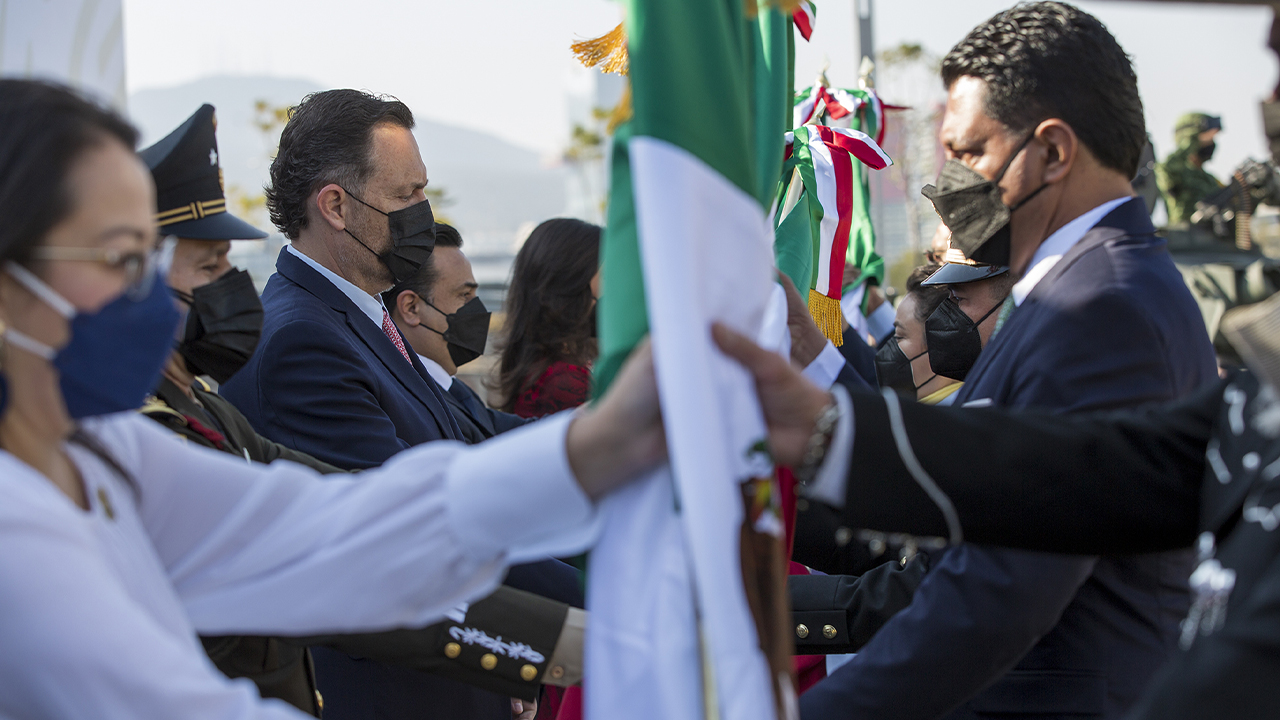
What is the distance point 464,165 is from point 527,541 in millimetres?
177182

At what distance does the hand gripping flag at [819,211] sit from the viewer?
9.22 feet

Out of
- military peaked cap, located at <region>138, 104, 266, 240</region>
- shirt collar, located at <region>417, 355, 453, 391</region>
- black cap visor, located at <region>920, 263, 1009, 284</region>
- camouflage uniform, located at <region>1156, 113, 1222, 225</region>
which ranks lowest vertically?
camouflage uniform, located at <region>1156, 113, 1222, 225</region>

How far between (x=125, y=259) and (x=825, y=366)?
70.3 inches

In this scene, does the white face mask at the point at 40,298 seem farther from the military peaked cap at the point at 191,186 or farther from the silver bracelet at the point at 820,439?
the military peaked cap at the point at 191,186

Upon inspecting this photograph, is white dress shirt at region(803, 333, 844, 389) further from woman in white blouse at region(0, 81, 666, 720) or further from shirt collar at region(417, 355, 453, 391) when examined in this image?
shirt collar at region(417, 355, 453, 391)

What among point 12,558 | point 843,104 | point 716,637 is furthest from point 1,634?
point 843,104

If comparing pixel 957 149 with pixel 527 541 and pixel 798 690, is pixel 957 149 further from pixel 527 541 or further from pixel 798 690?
pixel 798 690

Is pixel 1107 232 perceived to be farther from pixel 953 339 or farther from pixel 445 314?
pixel 445 314

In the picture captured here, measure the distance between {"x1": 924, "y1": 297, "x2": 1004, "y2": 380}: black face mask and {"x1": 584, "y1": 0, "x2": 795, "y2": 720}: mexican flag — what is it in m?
2.05

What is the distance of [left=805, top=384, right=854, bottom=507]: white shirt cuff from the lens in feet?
5.46

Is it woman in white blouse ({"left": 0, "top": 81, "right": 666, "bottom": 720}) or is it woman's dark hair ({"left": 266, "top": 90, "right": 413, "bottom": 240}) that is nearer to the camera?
woman in white blouse ({"left": 0, "top": 81, "right": 666, "bottom": 720})

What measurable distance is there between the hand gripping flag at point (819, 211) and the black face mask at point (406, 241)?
117 centimetres

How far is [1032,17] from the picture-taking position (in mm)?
2248

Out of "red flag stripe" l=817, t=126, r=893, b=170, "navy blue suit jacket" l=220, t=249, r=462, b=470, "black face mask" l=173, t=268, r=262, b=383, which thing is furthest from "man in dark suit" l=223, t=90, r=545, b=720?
"red flag stripe" l=817, t=126, r=893, b=170
